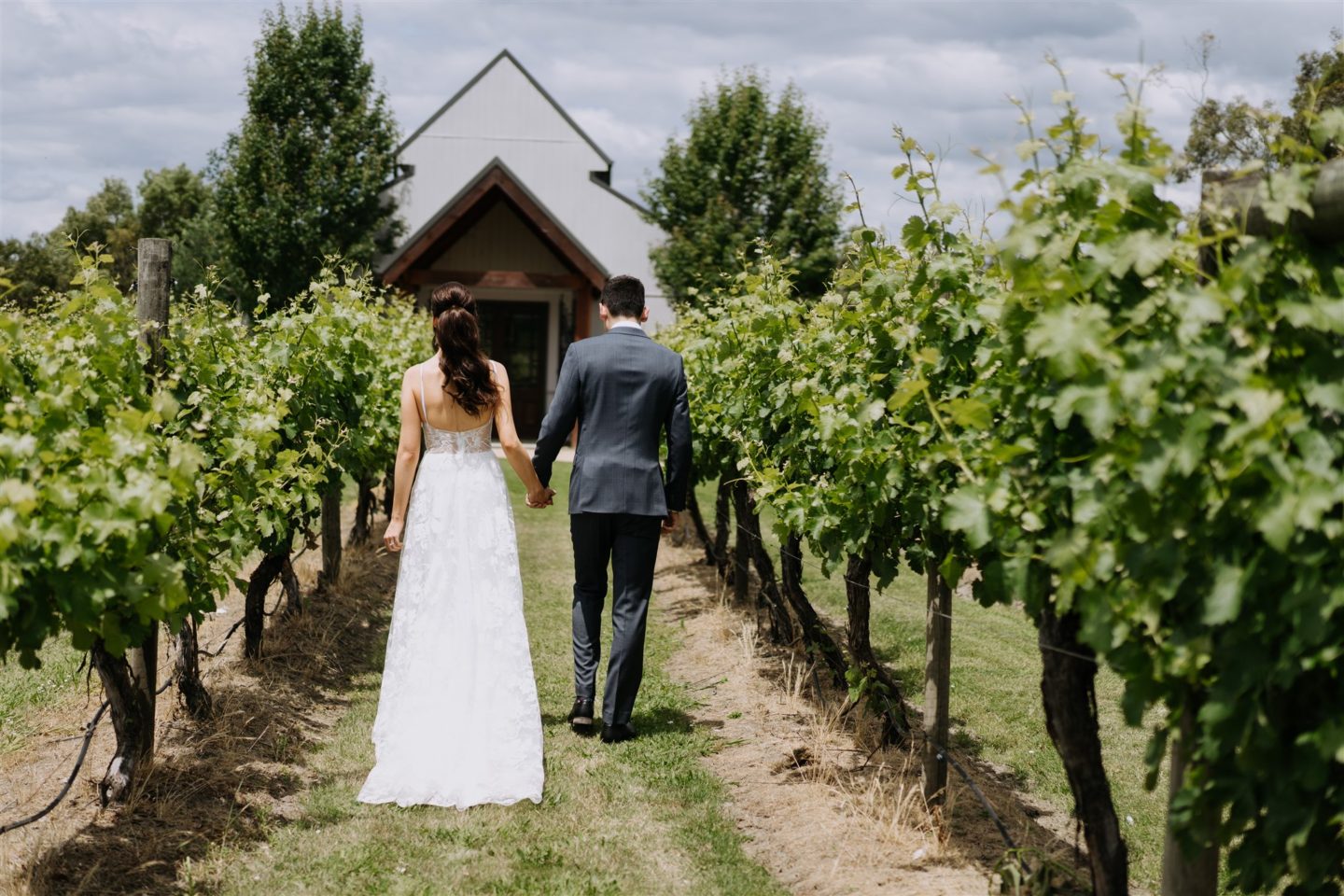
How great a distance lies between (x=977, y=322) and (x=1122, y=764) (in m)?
2.73

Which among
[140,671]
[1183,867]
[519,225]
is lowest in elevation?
[140,671]

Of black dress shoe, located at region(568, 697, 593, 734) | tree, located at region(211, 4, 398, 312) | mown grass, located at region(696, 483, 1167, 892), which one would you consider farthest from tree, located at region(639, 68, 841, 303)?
black dress shoe, located at region(568, 697, 593, 734)

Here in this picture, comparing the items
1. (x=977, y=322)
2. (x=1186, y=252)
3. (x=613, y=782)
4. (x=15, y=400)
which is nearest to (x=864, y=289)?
(x=977, y=322)

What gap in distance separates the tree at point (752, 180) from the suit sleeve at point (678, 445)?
795 inches

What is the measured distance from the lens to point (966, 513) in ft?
10.1

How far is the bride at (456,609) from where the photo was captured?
4848 millimetres

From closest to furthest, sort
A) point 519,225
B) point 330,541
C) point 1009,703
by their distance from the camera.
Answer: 1. point 1009,703
2. point 330,541
3. point 519,225

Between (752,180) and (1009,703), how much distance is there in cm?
2101

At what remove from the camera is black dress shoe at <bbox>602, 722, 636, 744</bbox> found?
18.1ft

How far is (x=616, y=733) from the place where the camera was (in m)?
5.54

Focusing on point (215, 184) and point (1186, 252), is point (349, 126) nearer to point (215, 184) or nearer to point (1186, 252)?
point (215, 184)

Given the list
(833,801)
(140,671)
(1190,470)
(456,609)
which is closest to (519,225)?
(456,609)

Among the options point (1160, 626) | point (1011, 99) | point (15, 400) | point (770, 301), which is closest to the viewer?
point (1160, 626)

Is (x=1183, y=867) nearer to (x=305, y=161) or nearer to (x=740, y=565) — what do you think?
(x=740, y=565)
